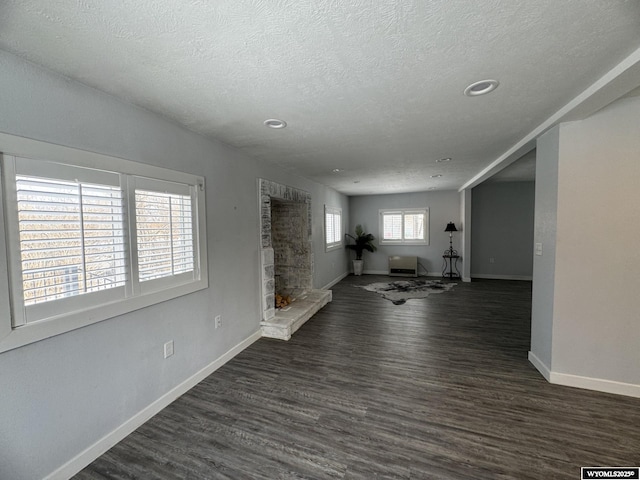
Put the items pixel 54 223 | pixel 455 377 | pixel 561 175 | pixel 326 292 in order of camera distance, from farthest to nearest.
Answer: pixel 326 292 < pixel 455 377 < pixel 561 175 < pixel 54 223

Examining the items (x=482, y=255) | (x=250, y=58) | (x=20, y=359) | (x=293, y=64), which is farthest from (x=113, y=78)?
(x=482, y=255)

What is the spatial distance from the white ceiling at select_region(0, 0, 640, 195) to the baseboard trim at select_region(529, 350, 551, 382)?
7.53 feet

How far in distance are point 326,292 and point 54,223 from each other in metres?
4.07

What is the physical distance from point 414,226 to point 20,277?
7.65 meters

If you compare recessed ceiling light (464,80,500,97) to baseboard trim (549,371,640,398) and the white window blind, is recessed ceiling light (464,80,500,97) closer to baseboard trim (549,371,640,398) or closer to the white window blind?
baseboard trim (549,371,640,398)

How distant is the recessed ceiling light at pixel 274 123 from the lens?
2.27 m

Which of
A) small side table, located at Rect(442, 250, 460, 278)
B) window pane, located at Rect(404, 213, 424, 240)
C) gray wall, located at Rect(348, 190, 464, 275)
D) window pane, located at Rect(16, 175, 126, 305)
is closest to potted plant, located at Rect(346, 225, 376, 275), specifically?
gray wall, located at Rect(348, 190, 464, 275)

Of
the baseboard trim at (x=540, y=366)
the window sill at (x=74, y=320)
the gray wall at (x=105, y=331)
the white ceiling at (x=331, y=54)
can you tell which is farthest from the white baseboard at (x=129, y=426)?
the baseboard trim at (x=540, y=366)

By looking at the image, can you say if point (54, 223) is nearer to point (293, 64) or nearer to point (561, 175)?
point (293, 64)

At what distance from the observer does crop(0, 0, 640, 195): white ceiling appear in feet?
3.70

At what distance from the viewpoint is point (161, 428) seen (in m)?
1.97

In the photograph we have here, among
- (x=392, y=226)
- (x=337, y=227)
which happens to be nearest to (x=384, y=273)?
(x=392, y=226)

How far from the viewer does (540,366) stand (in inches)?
102

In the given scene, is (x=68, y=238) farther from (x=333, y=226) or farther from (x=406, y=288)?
(x=406, y=288)
